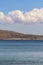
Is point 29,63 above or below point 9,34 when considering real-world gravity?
below

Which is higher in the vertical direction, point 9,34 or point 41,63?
point 9,34

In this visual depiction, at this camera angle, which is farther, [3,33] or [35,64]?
[3,33]

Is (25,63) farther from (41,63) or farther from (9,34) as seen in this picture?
(9,34)

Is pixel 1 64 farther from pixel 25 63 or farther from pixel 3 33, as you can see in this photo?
pixel 3 33

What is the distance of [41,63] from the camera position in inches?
832

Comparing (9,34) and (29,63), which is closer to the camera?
(29,63)

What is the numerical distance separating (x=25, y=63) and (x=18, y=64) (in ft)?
3.69

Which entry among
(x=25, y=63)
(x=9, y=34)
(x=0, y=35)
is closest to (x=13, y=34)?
(x=9, y=34)

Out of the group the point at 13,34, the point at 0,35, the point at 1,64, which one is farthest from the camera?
the point at 0,35

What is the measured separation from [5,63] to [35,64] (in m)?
2.45

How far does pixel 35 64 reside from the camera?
20.4m

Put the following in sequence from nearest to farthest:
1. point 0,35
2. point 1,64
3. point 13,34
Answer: point 1,64 → point 13,34 → point 0,35

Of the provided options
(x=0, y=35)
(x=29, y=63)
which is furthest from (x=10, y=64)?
(x=0, y=35)

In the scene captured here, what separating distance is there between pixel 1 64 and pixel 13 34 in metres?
49.7
